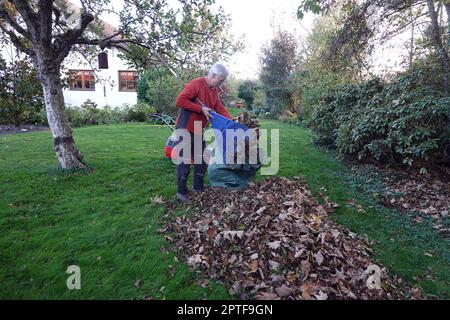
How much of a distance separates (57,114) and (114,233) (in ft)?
9.66

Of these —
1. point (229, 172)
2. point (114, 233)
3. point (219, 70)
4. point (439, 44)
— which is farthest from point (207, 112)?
point (439, 44)

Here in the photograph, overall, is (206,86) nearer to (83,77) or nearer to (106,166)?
(106,166)

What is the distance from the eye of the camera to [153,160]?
6.79 metres

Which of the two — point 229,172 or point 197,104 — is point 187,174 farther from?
point 197,104

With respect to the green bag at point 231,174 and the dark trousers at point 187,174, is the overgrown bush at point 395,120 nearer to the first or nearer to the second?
the green bag at point 231,174

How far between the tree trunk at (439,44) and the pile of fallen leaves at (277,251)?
13.1ft

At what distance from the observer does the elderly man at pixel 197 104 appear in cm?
407

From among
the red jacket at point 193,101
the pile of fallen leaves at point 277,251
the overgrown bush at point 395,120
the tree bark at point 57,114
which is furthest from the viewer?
the tree bark at point 57,114

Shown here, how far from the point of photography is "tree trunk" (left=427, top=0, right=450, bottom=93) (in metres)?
5.59

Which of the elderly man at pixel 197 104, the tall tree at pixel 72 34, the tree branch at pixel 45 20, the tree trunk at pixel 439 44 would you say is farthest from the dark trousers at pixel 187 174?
the tree trunk at pixel 439 44

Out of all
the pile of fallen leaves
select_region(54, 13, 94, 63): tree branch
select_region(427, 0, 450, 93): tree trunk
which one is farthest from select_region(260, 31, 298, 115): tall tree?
the pile of fallen leaves

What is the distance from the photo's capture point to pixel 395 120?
213 inches

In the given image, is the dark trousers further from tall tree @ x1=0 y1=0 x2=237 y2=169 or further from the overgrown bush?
the overgrown bush
